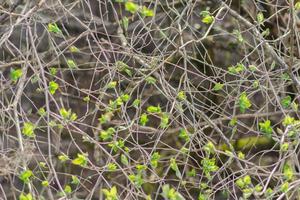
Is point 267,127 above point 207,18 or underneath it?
underneath

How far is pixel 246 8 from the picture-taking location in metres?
3.65

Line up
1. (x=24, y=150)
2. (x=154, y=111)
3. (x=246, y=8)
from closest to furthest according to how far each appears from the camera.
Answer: (x=24, y=150) → (x=154, y=111) → (x=246, y=8)

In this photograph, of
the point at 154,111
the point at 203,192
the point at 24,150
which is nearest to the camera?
the point at 24,150

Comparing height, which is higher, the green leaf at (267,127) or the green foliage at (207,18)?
the green foliage at (207,18)

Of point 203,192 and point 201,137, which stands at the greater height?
point 201,137

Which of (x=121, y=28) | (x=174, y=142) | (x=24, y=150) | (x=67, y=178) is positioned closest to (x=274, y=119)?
(x=174, y=142)

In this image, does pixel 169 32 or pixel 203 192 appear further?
pixel 169 32

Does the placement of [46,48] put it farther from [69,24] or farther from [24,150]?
[24,150]

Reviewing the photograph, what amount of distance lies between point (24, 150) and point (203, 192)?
0.98 meters

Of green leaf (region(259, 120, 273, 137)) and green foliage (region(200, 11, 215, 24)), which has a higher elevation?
green foliage (region(200, 11, 215, 24))

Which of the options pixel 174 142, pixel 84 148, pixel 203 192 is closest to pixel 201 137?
pixel 203 192

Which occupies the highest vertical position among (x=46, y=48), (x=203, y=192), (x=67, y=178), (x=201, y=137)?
(x=46, y=48)

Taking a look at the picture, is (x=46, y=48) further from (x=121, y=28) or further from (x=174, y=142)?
(x=174, y=142)

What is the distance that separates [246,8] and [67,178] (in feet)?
4.92
